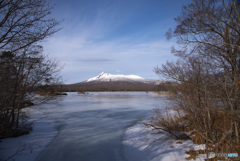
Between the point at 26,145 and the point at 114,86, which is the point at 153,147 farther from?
the point at 114,86

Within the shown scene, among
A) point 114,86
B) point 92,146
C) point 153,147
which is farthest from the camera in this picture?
point 114,86

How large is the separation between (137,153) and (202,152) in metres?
1.60

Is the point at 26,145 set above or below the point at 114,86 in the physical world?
below

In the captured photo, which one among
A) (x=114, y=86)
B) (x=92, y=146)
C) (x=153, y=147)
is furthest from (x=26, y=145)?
(x=114, y=86)

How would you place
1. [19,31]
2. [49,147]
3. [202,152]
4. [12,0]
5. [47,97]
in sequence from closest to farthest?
[12,0] → [19,31] → [202,152] → [49,147] → [47,97]

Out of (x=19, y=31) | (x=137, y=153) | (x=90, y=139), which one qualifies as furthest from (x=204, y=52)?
(x=19, y=31)

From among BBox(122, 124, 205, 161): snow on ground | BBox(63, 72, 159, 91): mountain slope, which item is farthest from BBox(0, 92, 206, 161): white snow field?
BBox(63, 72, 159, 91): mountain slope

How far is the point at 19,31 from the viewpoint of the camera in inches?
114

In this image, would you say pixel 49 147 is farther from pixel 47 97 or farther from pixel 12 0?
pixel 12 0

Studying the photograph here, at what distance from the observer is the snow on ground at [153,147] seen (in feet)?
12.8

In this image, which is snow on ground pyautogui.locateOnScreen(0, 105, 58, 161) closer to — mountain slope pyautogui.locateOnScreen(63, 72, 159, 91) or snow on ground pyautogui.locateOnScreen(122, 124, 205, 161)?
snow on ground pyautogui.locateOnScreen(122, 124, 205, 161)

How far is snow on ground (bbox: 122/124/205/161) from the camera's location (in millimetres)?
3900

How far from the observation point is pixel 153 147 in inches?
177

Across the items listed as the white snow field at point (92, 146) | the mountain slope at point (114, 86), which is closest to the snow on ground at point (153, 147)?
the white snow field at point (92, 146)
